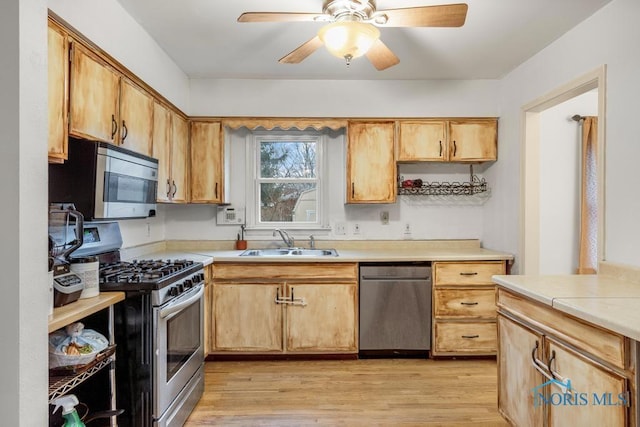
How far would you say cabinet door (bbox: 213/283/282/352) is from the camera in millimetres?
3027

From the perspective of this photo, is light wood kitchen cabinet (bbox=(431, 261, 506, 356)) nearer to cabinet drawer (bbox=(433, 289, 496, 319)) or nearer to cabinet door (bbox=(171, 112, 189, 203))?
cabinet drawer (bbox=(433, 289, 496, 319))

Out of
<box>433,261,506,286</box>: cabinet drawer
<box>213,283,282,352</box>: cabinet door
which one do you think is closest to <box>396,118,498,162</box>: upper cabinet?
<box>433,261,506,286</box>: cabinet drawer

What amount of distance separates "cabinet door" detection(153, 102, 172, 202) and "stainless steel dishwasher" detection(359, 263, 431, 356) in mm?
1658

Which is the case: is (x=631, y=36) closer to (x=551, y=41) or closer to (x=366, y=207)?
(x=551, y=41)

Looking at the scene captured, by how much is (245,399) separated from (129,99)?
204 cm

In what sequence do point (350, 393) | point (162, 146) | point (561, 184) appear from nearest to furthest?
point (350, 393)
point (162, 146)
point (561, 184)

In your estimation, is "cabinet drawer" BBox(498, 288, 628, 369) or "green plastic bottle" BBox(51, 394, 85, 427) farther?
"green plastic bottle" BBox(51, 394, 85, 427)

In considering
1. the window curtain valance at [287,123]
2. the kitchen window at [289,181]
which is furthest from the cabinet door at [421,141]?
the kitchen window at [289,181]

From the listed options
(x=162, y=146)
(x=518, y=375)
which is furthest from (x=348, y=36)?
(x=518, y=375)

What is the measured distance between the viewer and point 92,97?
190 centimetres

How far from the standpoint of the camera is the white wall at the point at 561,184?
3238 mm

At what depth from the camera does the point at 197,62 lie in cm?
306

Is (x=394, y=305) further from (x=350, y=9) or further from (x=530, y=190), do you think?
(x=350, y=9)

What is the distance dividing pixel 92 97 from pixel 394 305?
2489 millimetres
